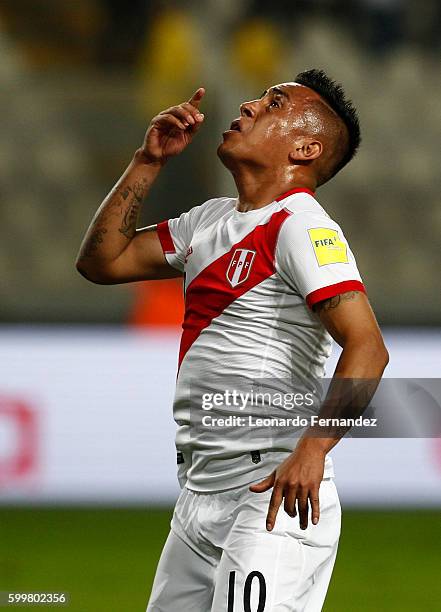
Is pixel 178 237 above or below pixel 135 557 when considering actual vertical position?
above

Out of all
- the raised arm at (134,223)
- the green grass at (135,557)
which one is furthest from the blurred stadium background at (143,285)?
the raised arm at (134,223)

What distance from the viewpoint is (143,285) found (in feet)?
22.8

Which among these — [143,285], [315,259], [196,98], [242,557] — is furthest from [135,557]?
[315,259]

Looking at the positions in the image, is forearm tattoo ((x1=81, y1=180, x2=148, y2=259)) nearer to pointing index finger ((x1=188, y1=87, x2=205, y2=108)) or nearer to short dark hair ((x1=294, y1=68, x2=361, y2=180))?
pointing index finger ((x1=188, y1=87, x2=205, y2=108))

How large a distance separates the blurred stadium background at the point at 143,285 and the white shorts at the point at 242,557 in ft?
6.00

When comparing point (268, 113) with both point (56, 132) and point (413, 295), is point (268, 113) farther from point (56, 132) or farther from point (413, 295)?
point (56, 132)

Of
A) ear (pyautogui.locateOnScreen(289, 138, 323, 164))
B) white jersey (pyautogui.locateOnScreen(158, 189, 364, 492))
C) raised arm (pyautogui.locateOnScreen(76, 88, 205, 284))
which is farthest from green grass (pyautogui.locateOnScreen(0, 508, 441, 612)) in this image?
ear (pyautogui.locateOnScreen(289, 138, 323, 164))

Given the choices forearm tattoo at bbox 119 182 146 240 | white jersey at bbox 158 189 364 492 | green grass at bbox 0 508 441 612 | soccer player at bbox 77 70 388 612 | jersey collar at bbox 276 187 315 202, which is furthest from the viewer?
green grass at bbox 0 508 441 612

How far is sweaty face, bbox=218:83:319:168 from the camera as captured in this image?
2.93 m

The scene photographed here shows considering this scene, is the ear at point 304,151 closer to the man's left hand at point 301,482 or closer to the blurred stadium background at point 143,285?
the man's left hand at point 301,482

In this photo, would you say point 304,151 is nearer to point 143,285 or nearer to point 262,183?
point 262,183

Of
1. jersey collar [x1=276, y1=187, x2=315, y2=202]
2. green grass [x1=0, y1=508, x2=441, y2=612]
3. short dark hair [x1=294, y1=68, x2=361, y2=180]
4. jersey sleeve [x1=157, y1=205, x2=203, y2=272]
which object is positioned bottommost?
green grass [x1=0, y1=508, x2=441, y2=612]

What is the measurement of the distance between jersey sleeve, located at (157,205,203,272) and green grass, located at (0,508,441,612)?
182 centimetres

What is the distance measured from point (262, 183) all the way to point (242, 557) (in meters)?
0.97
